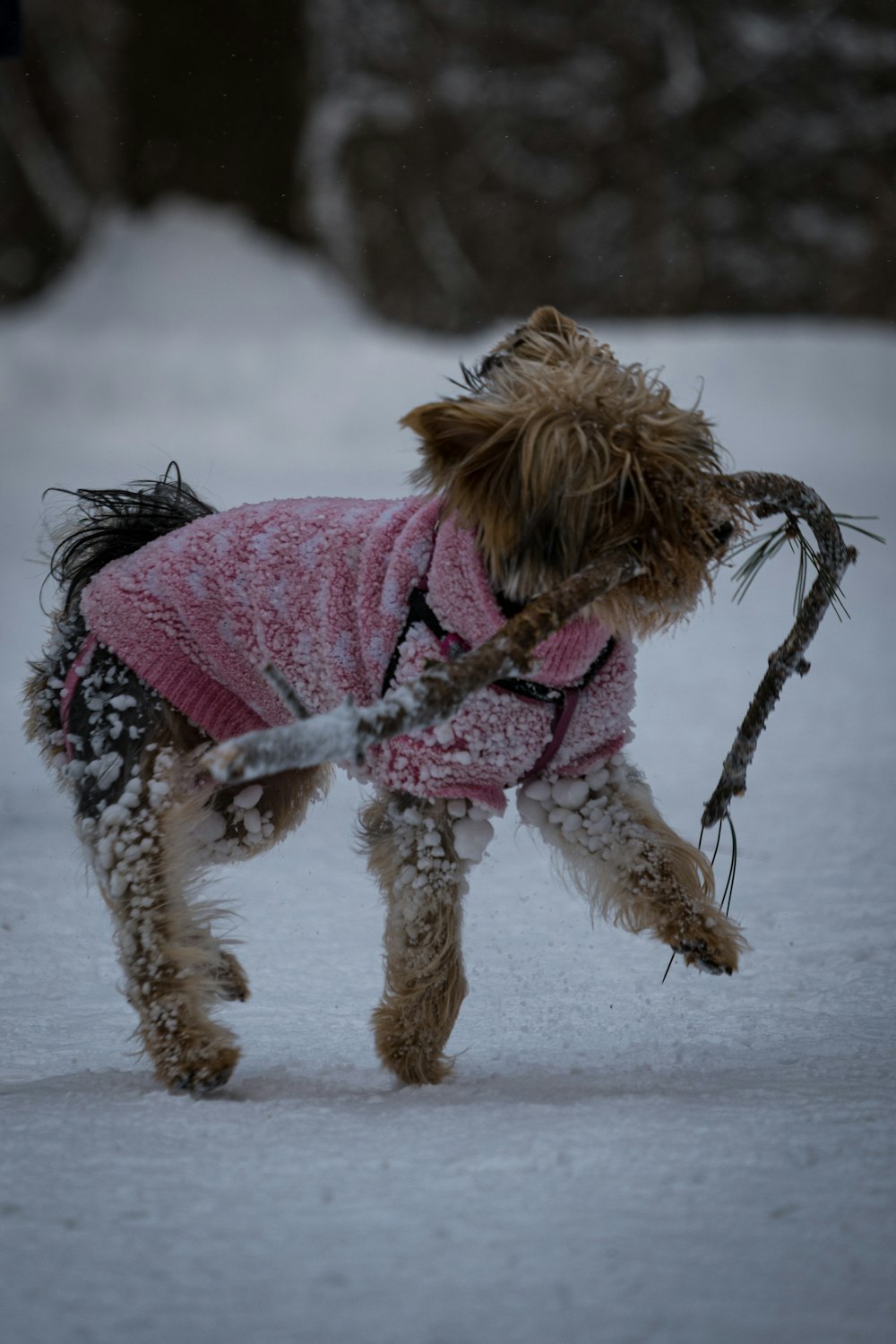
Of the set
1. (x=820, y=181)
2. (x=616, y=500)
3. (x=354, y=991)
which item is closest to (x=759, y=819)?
(x=354, y=991)

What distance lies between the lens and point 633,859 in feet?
10.3

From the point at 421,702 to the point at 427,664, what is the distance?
0.42 metres

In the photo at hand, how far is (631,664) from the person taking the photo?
3135 mm

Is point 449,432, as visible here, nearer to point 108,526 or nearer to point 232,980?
point 108,526

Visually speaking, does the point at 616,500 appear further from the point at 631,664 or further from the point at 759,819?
the point at 759,819

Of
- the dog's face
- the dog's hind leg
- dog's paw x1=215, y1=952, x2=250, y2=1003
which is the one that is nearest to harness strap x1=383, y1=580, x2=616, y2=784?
the dog's face

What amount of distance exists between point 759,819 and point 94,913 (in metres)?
2.47

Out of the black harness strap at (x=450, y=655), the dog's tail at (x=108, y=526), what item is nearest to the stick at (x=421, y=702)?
the black harness strap at (x=450, y=655)

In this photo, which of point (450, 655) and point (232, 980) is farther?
point (232, 980)

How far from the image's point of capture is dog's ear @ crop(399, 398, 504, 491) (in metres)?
2.78

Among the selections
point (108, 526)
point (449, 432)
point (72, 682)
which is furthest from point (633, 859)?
point (108, 526)

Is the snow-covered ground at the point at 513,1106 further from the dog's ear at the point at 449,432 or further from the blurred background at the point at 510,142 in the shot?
the blurred background at the point at 510,142

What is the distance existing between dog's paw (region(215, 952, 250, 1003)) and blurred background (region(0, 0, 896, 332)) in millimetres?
14511

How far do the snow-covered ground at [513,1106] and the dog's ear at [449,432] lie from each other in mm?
740
